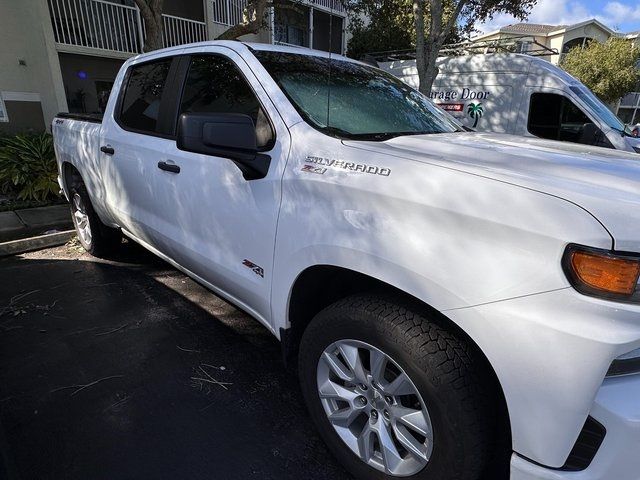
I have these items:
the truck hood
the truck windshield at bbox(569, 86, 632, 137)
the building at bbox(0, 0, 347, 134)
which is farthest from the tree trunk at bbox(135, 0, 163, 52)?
the truck windshield at bbox(569, 86, 632, 137)

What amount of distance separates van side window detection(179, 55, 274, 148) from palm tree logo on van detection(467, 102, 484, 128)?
7.58 meters

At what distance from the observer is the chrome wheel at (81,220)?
14.3 feet

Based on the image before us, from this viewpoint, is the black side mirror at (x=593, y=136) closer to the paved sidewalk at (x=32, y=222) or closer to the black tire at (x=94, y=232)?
the black tire at (x=94, y=232)

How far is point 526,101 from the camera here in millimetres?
8250

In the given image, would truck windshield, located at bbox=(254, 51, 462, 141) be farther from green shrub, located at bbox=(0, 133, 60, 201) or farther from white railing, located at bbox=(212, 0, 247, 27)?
white railing, located at bbox=(212, 0, 247, 27)

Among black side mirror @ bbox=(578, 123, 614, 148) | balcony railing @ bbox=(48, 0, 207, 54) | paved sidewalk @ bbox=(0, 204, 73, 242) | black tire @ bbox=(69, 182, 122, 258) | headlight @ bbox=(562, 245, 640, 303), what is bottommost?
paved sidewalk @ bbox=(0, 204, 73, 242)

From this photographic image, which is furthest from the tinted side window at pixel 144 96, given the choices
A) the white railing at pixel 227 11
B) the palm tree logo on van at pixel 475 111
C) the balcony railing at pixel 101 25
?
the white railing at pixel 227 11

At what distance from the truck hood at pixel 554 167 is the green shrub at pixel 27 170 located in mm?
6001

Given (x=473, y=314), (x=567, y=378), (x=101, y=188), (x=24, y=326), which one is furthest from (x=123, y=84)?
(x=567, y=378)

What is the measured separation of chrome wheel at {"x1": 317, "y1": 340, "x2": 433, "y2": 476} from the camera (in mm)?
1637

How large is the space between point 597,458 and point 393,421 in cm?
69

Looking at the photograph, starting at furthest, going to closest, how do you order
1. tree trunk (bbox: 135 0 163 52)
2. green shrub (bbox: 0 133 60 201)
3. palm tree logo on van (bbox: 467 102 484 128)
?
palm tree logo on van (bbox: 467 102 484 128) → tree trunk (bbox: 135 0 163 52) → green shrub (bbox: 0 133 60 201)

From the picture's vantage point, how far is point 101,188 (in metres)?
3.68

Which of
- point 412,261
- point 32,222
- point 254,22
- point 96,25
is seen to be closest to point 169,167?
point 412,261
